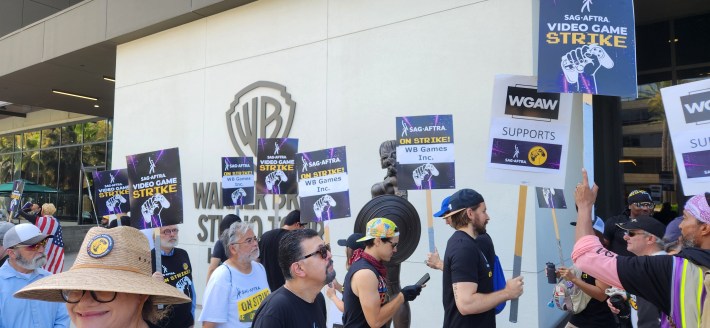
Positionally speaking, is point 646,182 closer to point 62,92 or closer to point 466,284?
point 466,284

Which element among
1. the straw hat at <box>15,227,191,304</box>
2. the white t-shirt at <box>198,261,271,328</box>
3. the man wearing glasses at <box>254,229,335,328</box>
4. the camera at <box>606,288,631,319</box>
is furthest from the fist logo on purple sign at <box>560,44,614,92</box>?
the straw hat at <box>15,227,191,304</box>

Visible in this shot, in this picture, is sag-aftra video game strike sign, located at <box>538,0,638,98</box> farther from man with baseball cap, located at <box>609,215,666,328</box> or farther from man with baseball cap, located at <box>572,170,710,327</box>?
man with baseball cap, located at <box>572,170,710,327</box>

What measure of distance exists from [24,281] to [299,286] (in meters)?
2.34

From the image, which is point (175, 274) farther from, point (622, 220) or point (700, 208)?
point (622, 220)

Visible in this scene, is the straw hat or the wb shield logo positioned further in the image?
the wb shield logo

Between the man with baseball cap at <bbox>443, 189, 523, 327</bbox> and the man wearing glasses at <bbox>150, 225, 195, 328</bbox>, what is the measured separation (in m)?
2.23

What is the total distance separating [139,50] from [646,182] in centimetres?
1185

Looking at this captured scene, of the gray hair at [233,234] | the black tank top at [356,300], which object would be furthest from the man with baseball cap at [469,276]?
the gray hair at [233,234]

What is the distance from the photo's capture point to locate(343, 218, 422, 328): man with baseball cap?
338 cm

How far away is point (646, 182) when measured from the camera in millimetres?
10367

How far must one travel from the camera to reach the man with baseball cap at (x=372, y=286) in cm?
338

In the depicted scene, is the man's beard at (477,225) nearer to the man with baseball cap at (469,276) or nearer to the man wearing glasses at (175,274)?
the man with baseball cap at (469,276)

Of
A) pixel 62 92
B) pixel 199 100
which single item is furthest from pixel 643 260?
pixel 62 92

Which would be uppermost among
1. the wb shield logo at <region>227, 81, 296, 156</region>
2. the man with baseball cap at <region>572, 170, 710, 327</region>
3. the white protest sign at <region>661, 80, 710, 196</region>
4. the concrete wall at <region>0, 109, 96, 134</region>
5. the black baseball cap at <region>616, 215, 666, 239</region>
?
the concrete wall at <region>0, 109, 96, 134</region>
